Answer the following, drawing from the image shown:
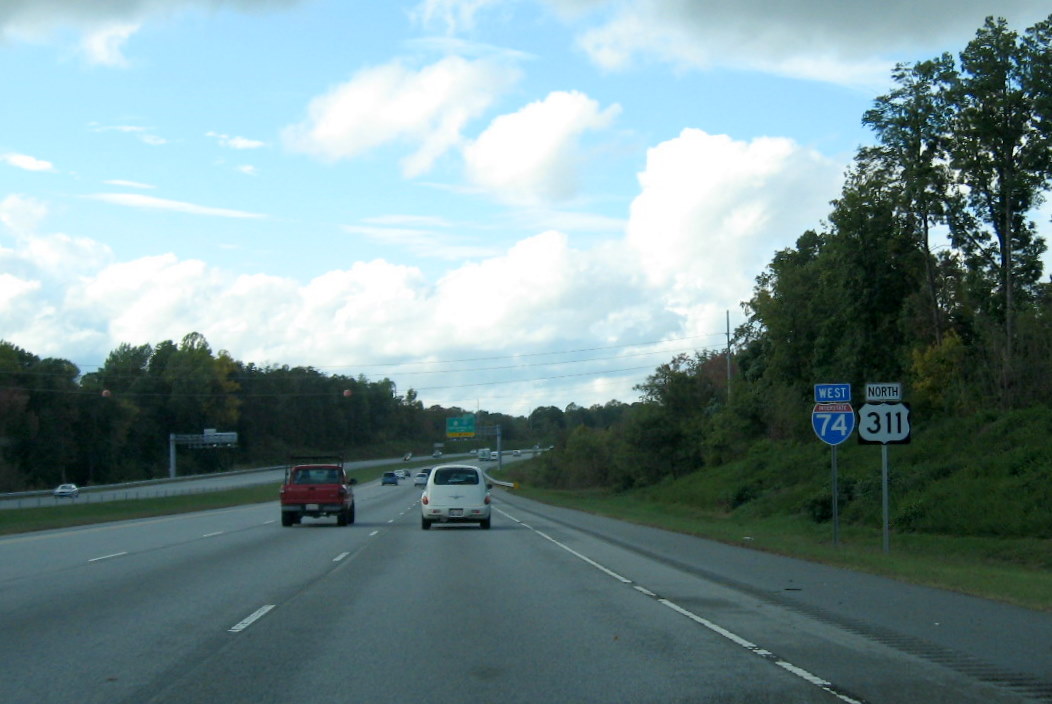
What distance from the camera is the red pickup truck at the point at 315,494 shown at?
3319cm

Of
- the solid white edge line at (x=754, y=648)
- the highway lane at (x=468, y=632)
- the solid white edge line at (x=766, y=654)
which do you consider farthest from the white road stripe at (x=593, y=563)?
the solid white edge line at (x=766, y=654)

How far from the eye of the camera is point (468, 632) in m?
11.7

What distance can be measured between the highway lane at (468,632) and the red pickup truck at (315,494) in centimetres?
1114

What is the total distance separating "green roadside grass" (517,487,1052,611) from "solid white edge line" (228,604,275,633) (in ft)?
30.2

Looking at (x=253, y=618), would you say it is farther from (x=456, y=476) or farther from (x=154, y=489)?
(x=154, y=489)

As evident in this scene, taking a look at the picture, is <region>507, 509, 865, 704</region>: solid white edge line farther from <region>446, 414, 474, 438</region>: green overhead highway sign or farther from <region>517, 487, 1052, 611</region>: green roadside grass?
<region>446, 414, 474, 438</region>: green overhead highway sign

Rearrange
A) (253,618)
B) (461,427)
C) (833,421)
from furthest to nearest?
(461,427) < (833,421) < (253,618)

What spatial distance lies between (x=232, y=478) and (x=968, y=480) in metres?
77.6

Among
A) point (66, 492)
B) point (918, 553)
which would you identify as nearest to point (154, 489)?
point (66, 492)

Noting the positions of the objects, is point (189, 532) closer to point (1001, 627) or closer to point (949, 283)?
point (1001, 627)

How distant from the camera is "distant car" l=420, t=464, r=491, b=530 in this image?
31.0 metres

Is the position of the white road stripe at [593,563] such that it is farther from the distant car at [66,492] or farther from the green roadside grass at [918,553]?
the distant car at [66,492]

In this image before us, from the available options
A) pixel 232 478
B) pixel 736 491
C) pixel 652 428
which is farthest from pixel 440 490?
pixel 232 478

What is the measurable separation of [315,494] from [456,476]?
4.71m
